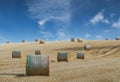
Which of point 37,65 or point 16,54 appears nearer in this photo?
point 37,65

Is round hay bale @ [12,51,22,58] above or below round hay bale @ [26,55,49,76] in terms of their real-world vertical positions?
above

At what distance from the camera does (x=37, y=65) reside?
41.4ft

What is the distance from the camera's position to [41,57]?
1270cm

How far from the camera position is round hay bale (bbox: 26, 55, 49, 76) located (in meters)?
12.6

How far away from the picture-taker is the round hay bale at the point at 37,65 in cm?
1258

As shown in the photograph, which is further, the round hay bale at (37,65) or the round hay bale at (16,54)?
the round hay bale at (16,54)

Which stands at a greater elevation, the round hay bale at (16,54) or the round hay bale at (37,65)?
the round hay bale at (16,54)

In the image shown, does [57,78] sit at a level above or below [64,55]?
below

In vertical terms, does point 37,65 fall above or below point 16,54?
below

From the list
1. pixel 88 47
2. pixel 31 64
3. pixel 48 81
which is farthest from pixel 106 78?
pixel 88 47

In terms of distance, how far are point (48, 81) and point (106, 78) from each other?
104 inches

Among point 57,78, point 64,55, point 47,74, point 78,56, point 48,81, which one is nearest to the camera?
point 48,81

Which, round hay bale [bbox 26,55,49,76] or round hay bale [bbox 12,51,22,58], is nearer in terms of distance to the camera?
round hay bale [bbox 26,55,49,76]

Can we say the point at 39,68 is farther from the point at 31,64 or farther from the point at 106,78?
the point at 106,78
